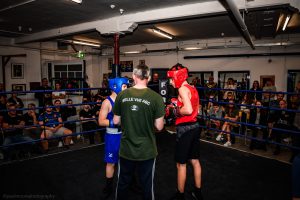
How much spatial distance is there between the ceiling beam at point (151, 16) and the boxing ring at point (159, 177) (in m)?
2.68

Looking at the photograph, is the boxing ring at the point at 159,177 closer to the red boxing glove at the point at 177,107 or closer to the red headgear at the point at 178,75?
the red boxing glove at the point at 177,107

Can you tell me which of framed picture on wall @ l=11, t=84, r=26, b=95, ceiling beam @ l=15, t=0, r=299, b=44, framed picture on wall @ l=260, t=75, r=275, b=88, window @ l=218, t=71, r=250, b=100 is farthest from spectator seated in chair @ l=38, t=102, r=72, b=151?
framed picture on wall @ l=260, t=75, r=275, b=88

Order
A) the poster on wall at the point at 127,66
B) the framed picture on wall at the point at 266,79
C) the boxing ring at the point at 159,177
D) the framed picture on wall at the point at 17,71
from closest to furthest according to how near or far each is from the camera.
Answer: the boxing ring at the point at 159,177
the framed picture on wall at the point at 266,79
the framed picture on wall at the point at 17,71
the poster on wall at the point at 127,66

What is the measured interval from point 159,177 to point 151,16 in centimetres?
414

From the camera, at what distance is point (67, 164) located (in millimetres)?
3365

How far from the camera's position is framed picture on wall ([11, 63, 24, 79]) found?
9.12 m

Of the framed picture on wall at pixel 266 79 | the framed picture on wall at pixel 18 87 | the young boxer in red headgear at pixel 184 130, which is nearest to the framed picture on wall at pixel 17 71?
the framed picture on wall at pixel 18 87

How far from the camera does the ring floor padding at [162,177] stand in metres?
2.53

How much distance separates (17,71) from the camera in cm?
928

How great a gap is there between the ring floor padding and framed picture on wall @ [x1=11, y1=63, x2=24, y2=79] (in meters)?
7.09

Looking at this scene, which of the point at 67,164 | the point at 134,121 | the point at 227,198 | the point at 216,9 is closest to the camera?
the point at 134,121

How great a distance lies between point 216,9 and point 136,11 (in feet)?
6.74

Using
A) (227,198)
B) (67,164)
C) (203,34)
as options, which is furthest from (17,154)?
(203,34)

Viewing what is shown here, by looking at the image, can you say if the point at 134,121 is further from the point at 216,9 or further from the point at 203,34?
the point at 203,34
